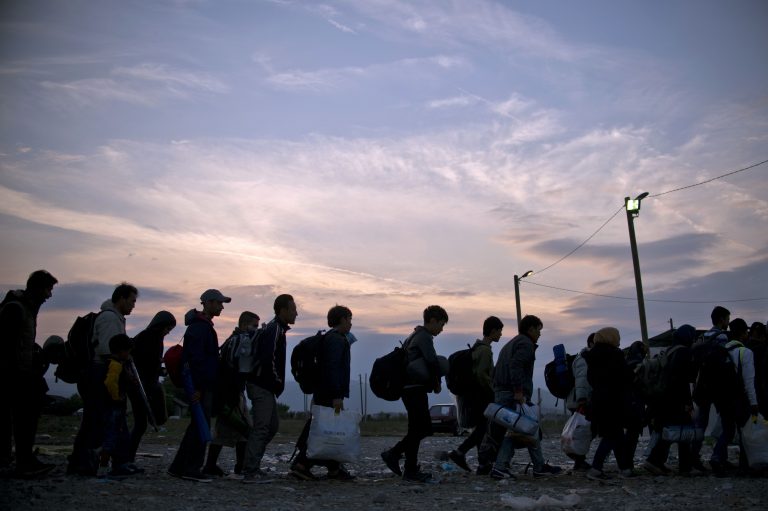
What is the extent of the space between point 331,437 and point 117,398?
2465 mm

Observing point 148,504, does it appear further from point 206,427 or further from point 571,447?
point 571,447

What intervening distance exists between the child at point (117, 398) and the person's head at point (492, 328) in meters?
4.71

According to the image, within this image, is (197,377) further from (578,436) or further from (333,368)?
(578,436)

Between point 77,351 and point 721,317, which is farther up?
point 721,317

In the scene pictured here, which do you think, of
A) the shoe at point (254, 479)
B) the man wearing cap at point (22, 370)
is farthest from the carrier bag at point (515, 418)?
the man wearing cap at point (22, 370)

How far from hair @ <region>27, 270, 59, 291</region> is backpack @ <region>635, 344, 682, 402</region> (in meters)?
7.58

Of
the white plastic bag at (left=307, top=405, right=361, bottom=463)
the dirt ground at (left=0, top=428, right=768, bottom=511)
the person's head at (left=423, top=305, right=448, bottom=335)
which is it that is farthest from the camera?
the person's head at (left=423, top=305, right=448, bottom=335)

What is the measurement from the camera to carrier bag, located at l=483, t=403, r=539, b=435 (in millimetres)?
9297

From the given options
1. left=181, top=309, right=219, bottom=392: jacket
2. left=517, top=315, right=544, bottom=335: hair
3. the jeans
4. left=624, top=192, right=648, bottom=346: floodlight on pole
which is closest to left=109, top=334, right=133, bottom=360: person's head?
left=181, top=309, right=219, bottom=392: jacket

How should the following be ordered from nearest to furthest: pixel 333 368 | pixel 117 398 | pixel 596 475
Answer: pixel 117 398
pixel 333 368
pixel 596 475

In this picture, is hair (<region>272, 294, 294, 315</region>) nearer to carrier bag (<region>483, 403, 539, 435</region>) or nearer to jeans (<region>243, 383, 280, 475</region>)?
jeans (<region>243, 383, 280, 475</region>)

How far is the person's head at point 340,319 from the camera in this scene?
9.23 meters

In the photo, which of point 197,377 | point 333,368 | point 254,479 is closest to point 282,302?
point 333,368

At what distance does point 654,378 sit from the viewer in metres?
9.88
